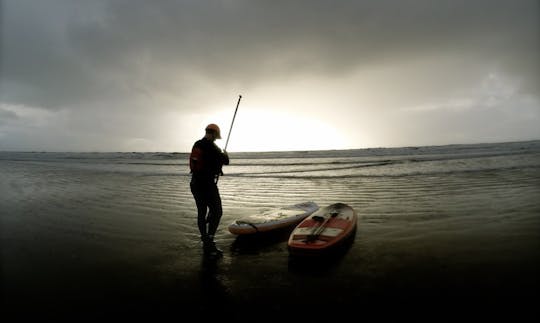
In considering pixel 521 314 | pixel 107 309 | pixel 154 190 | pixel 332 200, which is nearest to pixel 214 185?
pixel 107 309

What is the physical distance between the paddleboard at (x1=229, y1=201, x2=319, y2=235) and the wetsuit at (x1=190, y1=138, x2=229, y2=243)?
0.86 m

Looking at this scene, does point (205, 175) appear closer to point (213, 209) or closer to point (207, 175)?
point (207, 175)

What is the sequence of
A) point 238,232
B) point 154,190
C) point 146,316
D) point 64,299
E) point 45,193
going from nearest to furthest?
point 146,316
point 64,299
point 238,232
point 45,193
point 154,190

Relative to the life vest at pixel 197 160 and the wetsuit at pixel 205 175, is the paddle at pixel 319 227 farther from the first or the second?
the life vest at pixel 197 160

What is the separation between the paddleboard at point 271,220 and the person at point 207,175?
85cm

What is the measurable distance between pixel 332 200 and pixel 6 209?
42.4 feet

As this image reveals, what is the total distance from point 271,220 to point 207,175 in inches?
93.2

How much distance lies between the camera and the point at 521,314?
3.93m

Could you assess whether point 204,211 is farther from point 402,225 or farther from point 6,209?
point 6,209

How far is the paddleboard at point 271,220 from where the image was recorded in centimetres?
779

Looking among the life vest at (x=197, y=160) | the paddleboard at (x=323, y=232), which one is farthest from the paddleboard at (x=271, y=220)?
the life vest at (x=197, y=160)

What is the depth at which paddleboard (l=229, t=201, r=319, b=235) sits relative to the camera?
779 centimetres

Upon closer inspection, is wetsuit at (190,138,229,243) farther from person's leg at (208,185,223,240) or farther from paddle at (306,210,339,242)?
paddle at (306,210,339,242)

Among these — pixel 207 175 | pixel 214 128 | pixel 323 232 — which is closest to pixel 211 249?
pixel 207 175
